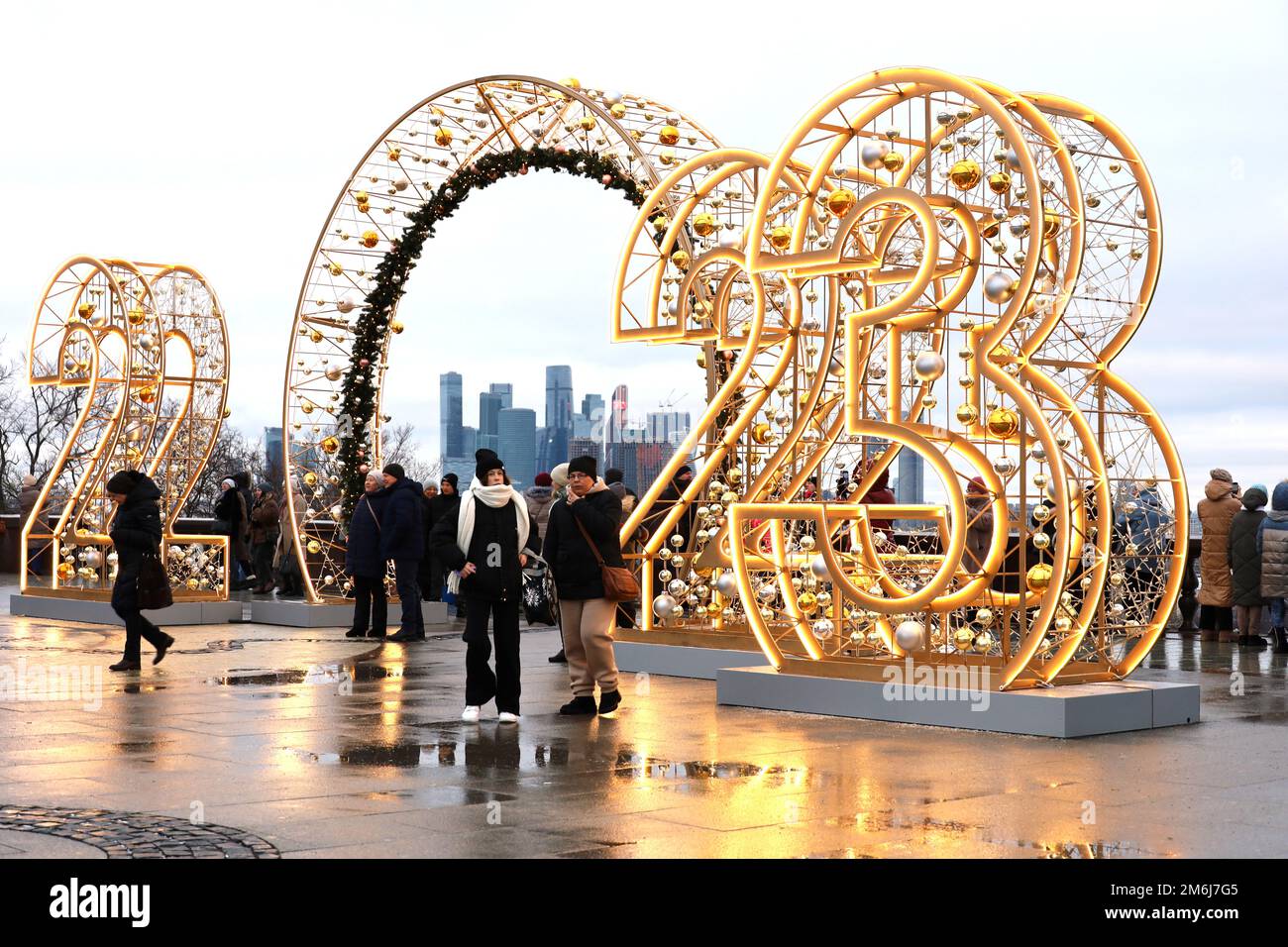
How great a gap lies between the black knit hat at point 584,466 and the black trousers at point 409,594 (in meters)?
6.71

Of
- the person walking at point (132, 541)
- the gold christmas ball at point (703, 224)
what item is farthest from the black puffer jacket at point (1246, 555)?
the person walking at point (132, 541)

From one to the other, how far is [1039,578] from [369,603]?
9530 mm

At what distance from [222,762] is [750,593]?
14.8 ft

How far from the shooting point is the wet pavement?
24.3ft

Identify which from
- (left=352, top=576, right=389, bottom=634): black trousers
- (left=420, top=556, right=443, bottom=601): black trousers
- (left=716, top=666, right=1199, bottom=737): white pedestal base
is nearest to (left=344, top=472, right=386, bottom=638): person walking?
(left=352, top=576, right=389, bottom=634): black trousers

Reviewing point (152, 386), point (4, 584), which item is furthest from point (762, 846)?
point (4, 584)

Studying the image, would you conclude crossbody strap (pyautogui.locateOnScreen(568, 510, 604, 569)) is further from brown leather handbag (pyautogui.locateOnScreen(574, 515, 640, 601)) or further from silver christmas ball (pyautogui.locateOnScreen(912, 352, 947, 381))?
silver christmas ball (pyautogui.locateOnScreen(912, 352, 947, 381))

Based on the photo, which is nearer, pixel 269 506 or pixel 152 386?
pixel 152 386

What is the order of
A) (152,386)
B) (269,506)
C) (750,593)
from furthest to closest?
(269,506) → (152,386) → (750,593)

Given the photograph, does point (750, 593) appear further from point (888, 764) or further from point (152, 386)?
point (152, 386)

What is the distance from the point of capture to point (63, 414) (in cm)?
5594

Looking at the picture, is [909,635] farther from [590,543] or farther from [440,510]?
[440,510]

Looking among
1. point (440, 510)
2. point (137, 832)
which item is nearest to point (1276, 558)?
point (440, 510)
